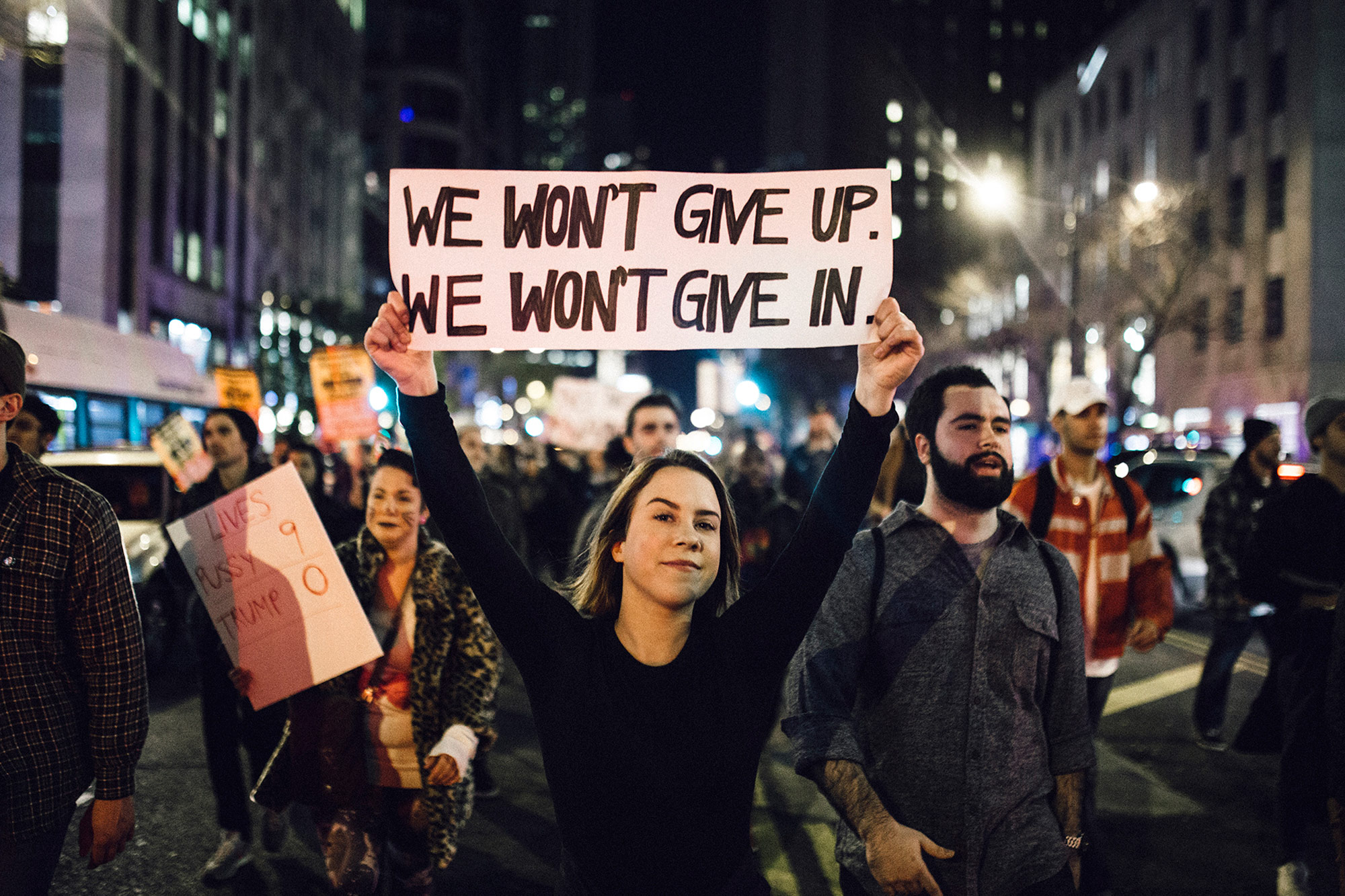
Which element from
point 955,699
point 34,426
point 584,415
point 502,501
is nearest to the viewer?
point 955,699

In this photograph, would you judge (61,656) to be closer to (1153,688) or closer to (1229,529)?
(1229,529)

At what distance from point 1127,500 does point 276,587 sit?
3.72 m

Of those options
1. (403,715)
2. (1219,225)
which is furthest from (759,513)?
(1219,225)

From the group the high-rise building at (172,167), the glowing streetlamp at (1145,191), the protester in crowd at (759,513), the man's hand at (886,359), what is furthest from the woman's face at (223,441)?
the glowing streetlamp at (1145,191)

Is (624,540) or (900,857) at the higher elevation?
(624,540)

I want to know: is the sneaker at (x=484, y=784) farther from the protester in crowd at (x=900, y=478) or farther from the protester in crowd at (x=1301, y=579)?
the protester in crowd at (x=1301, y=579)

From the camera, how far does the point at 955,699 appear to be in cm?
253

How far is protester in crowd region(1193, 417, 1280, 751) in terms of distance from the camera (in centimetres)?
645

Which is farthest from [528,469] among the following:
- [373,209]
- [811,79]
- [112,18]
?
[811,79]

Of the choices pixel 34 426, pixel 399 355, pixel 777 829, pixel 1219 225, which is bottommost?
pixel 777 829

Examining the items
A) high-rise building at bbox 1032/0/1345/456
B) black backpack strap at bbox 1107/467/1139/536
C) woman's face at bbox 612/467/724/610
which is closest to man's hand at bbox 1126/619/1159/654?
black backpack strap at bbox 1107/467/1139/536

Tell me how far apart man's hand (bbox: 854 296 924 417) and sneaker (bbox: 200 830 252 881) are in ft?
12.7

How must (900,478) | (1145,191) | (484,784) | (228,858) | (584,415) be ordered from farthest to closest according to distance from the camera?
(1145,191)
(584,415)
(900,478)
(484,784)
(228,858)

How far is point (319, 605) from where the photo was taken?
11.8ft
